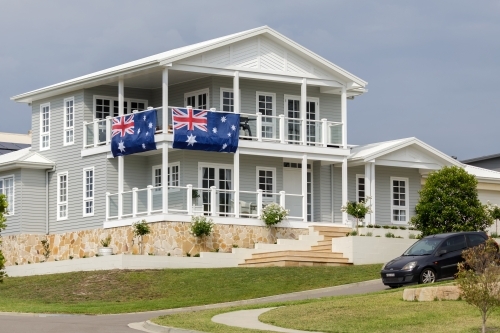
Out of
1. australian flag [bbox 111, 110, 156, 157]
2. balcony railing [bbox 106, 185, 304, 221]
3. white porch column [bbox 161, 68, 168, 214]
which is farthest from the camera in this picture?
australian flag [bbox 111, 110, 156, 157]

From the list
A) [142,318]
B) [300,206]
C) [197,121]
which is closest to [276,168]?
[300,206]

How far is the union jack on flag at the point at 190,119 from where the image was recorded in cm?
4141

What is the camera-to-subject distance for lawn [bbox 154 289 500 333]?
23.1 metres

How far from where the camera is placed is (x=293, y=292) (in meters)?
32.7

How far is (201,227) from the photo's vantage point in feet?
132

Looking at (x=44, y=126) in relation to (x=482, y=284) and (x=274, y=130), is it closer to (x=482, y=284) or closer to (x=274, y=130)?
(x=274, y=130)

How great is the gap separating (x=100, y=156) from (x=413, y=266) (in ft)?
53.9

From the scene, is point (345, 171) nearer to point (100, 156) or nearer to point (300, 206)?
point (300, 206)

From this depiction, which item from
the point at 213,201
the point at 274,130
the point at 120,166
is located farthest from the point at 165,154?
the point at 274,130

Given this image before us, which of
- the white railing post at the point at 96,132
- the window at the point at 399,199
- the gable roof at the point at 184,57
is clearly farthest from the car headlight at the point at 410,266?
the white railing post at the point at 96,132

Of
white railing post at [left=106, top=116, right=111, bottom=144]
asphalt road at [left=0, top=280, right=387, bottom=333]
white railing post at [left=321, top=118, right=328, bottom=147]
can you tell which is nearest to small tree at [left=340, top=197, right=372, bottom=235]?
white railing post at [left=321, top=118, right=328, bottom=147]

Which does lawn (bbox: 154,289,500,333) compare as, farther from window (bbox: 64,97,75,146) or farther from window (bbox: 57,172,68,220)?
window (bbox: 64,97,75,146)

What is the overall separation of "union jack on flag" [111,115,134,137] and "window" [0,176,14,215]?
6171 millimetres

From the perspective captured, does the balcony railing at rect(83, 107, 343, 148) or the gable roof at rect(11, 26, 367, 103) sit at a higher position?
the gable roof at rect(11, 26, 367, 103)
